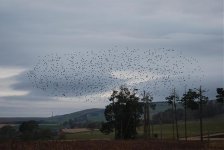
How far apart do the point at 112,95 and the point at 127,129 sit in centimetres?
934

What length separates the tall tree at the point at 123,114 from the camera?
8281cm

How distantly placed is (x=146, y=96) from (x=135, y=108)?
12.6ft

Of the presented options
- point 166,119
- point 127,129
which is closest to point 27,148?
point 127,129

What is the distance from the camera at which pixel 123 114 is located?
→ 8469 centimetres

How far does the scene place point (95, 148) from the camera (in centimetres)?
3709

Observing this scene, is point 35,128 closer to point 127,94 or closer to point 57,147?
point 127,94

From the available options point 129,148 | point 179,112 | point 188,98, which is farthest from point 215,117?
point 129,148

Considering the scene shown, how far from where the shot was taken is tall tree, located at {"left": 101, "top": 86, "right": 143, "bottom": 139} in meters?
82.8

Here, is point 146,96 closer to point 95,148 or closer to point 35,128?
point 35,128

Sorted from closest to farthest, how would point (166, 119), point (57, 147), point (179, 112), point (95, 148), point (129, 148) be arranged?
1. point (57, 147)
2. point (95, 148)
3. point (129, 148)
4. point (166, 119)
5. point (179, 112)

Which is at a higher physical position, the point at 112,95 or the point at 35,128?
the point at 112,95

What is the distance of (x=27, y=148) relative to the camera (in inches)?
1212

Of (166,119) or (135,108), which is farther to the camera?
(166,119)

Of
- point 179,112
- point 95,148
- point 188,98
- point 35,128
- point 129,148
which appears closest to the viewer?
point 95,148
